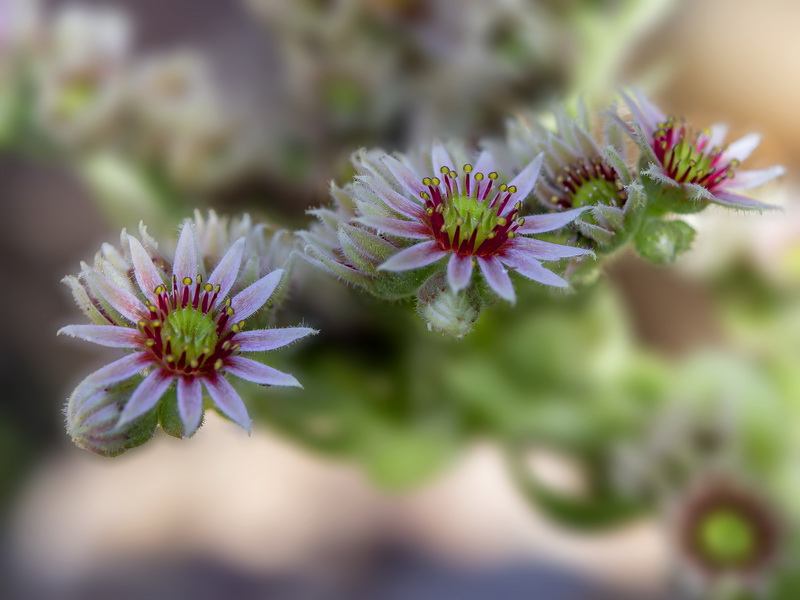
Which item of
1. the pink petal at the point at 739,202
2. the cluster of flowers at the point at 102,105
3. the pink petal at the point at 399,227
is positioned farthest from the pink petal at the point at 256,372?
the cluster of flowers at the point at 102,105

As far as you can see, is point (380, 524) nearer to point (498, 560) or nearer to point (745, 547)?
point (498, 560)

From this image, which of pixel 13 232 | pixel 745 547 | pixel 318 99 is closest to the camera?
pixel 745 547

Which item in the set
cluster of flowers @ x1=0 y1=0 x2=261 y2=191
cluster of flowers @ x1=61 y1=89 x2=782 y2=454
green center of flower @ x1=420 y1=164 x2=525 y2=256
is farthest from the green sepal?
cluster of flowers @ x1=0 y1=0 x2=261 y2=191

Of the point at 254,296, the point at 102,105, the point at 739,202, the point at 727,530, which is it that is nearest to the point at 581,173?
the point at 739,202

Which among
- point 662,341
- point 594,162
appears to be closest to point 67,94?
point 594,162

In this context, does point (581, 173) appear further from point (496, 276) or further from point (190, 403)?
point (190, 403)

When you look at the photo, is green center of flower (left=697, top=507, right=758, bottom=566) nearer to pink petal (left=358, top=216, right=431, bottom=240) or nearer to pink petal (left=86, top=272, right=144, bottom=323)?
pink petal (left=358, top=216, right=431, bottom=240)
